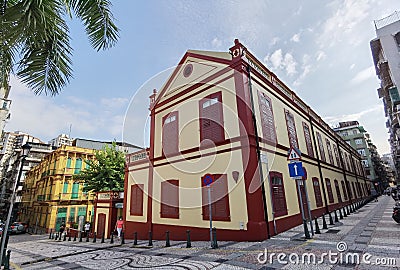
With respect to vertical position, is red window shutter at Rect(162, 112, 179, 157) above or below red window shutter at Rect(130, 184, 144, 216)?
above

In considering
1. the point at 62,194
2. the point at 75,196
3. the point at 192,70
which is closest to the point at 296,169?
the point at 192,70

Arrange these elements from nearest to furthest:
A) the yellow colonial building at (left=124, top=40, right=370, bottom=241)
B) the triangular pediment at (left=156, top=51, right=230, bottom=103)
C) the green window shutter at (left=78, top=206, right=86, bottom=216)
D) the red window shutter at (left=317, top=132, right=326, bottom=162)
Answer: the yellow colonial building at (left=124, top=40, right=370, bottom=241), the triangular pediment at (left=156, top=51, right=230, bottom=103), the red window shutter at (left=317, top=132, right=326, bottom=162), the green window shutter at (left=78, top=206, right=86, bottom=216)

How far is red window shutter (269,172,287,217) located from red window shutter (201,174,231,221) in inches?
89.6

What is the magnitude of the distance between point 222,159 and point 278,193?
133 inches

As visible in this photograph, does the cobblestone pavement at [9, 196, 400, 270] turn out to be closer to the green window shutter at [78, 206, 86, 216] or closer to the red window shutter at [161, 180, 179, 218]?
the red window shutter at [161, 180, 179, 218]

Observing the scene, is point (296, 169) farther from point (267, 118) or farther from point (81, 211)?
point (81, 211)

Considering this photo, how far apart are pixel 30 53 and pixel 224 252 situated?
8.06 m

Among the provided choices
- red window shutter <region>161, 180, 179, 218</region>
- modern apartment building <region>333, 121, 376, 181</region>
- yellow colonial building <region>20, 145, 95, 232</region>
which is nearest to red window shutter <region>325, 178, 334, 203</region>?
red window shutter <region>161, 180, 179, 218</region>

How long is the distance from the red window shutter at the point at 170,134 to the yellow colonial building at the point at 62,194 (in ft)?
59.3

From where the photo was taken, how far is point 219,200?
10070 mm

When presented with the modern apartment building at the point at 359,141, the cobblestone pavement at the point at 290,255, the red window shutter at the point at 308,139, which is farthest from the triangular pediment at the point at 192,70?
the modern apartment building at the point at 359,141

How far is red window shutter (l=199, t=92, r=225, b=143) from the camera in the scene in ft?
36.2

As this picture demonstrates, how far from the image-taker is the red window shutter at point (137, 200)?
14602mm

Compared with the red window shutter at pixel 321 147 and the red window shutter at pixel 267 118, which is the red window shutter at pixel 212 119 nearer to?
the red window shutter at pixel 267 118
